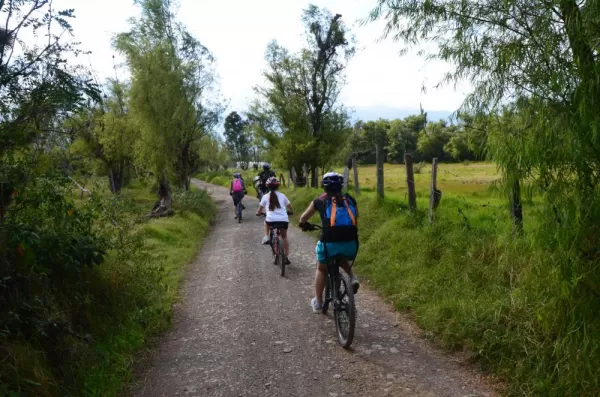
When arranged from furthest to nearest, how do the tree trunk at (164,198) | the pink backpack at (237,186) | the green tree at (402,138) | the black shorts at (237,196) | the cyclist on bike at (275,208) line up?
the green tree at (402,138), the tree trunk at (164,198), the black shorts at (237,196), the pink backpack at (237,186), the cyclist on bike at (275,208)

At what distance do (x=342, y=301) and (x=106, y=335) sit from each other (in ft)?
8.94

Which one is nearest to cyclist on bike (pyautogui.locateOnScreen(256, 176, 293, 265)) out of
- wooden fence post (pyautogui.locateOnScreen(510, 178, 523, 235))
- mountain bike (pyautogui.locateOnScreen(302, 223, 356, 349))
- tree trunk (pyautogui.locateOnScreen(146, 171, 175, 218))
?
mountain bike (pyautogui.locateOnScreen(302, 223, 356, 349))

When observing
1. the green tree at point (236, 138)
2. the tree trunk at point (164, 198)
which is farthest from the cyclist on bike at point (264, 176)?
the green tree at point (236, 138)

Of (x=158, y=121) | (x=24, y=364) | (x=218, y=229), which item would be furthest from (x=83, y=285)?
(x=158, y=121)

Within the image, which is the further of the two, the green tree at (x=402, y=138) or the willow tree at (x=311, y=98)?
the green tree at (x=402, y=138)

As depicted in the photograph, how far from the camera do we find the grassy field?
3.36 metres

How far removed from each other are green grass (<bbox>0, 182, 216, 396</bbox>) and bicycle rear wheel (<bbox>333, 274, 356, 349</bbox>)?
226 centimetres

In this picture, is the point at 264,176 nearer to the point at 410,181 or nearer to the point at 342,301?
the point at 410,181

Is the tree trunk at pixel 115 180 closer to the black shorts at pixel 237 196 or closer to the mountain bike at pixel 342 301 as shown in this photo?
the black shorts at pixel 237 196

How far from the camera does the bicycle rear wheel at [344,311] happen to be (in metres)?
4.60

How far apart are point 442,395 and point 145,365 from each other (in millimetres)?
3048

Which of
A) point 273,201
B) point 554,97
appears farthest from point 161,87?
point 554,97

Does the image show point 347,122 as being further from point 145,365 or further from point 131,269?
point 145,365

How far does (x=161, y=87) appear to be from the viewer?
16.9 m
